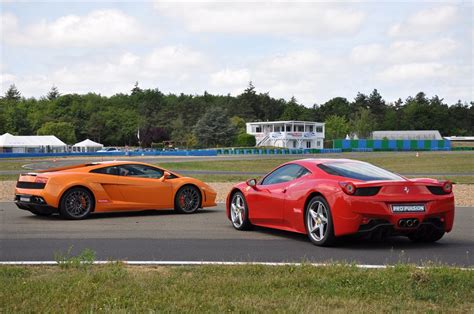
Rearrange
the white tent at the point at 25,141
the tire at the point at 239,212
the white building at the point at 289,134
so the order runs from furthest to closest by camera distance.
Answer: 1. the white building at the point at 289,134
2. the white tent at the point at 25,141
3. the tire at the point at 239,212

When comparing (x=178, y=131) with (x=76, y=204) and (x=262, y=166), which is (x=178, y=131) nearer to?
(x=262, y=166)

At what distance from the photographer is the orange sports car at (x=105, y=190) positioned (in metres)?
12.7

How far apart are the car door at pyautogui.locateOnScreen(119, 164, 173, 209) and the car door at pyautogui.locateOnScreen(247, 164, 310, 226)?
3141 mm

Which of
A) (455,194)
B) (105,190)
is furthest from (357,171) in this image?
(455,194)

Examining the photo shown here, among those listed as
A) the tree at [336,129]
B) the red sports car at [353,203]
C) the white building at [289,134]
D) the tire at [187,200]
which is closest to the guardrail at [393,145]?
the white building at [289,134]

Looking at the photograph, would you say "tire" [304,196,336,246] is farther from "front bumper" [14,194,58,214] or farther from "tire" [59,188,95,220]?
"front bumper" [14,194,58,214]

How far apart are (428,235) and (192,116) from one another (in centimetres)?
14497

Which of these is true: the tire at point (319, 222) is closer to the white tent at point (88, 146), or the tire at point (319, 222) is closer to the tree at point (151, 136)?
the white tent at point (88, 146)

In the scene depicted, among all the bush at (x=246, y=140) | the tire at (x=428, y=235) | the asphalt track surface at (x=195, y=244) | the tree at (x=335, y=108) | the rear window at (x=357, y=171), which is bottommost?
the asphalt track surface at (x=195, y=244)

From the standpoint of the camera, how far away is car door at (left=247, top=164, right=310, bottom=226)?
10.5 meters

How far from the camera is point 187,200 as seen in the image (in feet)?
46.8

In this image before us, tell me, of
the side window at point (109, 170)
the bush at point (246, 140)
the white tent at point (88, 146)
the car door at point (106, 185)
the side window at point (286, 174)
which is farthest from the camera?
the bush at point (246, 140)

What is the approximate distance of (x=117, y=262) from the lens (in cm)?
736

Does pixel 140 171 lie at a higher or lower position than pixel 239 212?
higher
